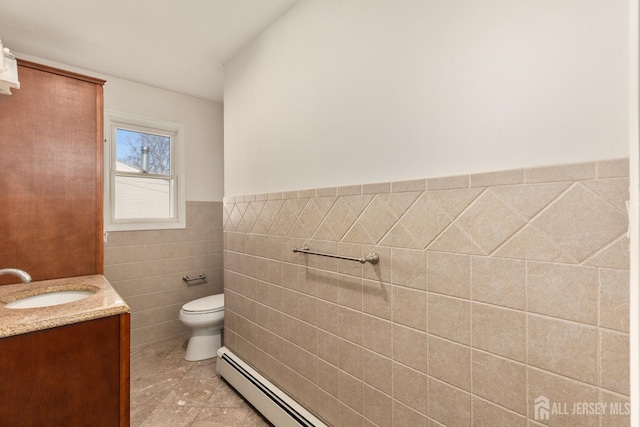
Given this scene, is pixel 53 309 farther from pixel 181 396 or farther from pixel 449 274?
pixel 449 274

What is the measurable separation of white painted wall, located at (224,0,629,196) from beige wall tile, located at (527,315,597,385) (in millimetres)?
456

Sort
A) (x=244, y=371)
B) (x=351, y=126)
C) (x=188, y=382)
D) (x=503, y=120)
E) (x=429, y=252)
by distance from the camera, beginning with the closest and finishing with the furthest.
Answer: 1. (x=503, y=120)
2. (x=429, y=252)
3. (x=351, y=126)
4. (x=244, y=371)
5. (x=188, y=382)

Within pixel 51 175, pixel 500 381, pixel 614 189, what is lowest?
pixel 500 381

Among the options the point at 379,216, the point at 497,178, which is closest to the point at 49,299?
the point at 379,216

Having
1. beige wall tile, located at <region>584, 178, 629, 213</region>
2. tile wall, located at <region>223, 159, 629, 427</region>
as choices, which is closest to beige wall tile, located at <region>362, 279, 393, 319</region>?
tile wall, located at <region>223, 159, 629, 427</region>

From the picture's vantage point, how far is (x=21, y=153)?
1.68 meters

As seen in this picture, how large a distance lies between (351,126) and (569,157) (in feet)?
2.66

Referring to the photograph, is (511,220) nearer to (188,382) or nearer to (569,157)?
(569,157)

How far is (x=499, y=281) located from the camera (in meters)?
0.94

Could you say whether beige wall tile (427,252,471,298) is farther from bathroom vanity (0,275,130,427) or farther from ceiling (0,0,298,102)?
ceiling (0,0,298,102)

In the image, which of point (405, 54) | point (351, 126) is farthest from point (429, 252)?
point (405, 54)

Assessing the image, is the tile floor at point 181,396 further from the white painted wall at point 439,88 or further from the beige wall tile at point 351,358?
the white painted wall at point 439,88

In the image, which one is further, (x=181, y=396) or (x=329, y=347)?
(x=181, y=396)

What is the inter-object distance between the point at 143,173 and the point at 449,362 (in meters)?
2.91
